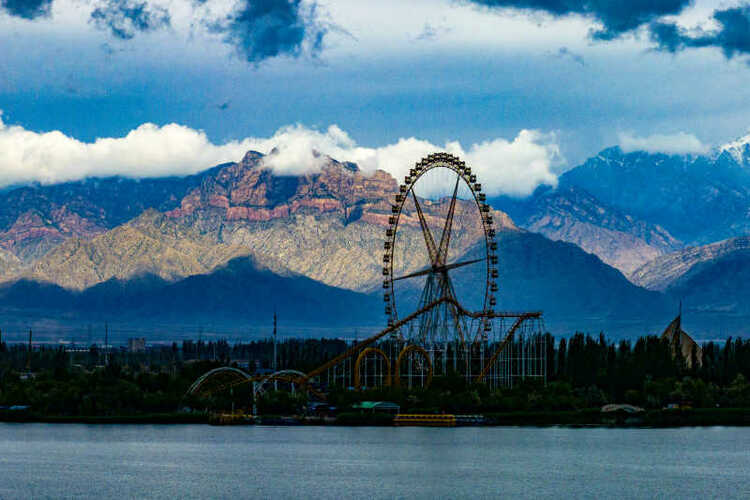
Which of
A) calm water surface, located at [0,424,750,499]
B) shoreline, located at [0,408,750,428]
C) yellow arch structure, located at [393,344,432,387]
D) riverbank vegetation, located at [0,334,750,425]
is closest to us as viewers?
calm water surface, located at [0,424,750,499]

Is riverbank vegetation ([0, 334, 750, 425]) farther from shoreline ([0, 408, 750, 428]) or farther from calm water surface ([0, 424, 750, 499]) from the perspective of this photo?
calm water surface ([0, 424, 750, 499])

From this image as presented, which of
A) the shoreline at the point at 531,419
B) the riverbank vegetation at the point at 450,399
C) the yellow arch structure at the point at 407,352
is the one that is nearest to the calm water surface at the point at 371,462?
the shoreline at the point at 531,419

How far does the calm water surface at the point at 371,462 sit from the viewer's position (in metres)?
117

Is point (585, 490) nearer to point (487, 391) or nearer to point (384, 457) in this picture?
point (384, 457)

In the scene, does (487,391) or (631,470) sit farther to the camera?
(487,391)

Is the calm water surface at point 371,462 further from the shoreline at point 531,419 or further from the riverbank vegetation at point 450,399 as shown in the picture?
the riverbank vegetation at point 450,399

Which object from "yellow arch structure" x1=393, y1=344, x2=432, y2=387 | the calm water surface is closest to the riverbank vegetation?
"yellow arch structure" x1=393, y1=344, x2=432, y2=387

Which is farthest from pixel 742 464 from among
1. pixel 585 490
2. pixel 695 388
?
pixel 695 388

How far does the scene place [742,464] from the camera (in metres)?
136

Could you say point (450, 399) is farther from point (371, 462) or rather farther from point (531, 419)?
point (371, 462)

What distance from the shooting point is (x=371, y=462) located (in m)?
136

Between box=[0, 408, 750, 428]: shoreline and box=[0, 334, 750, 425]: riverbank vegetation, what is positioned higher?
box=[0, 334, 750, 425]: riverbank vegetation

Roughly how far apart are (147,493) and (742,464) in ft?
184

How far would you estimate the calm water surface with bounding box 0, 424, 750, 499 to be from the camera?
11675 cm
